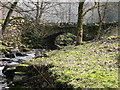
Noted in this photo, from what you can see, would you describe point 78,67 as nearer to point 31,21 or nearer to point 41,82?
point 41,82

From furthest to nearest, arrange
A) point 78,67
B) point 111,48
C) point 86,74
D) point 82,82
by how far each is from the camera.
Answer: point 111,48 → point 78,67 → point 86,74 → point 82,82

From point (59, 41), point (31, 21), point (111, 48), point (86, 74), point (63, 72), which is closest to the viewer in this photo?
point (31, 21)

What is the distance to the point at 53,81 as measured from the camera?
5.02m

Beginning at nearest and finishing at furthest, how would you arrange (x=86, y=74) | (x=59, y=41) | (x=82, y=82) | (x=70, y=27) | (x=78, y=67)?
(x=82, y=82)
(x=86, y=74)
(x=78, y=67)
(x=59, y=41)
(x=70, y=27)

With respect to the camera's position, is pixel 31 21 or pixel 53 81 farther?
pixel 53 81

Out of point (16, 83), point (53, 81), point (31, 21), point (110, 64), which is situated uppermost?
point (31, 21)

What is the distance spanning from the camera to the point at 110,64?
5426mm

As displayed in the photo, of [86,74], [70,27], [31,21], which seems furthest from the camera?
[70,27]

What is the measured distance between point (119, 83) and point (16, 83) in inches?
151

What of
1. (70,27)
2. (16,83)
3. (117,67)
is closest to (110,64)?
(117,67)

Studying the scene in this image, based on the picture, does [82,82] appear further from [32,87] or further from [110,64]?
[32,87]

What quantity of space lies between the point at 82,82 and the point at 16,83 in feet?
9.92

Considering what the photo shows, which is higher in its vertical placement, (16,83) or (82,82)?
(82,82)

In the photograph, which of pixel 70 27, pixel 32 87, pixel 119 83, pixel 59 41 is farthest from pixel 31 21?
pixel 70 27
